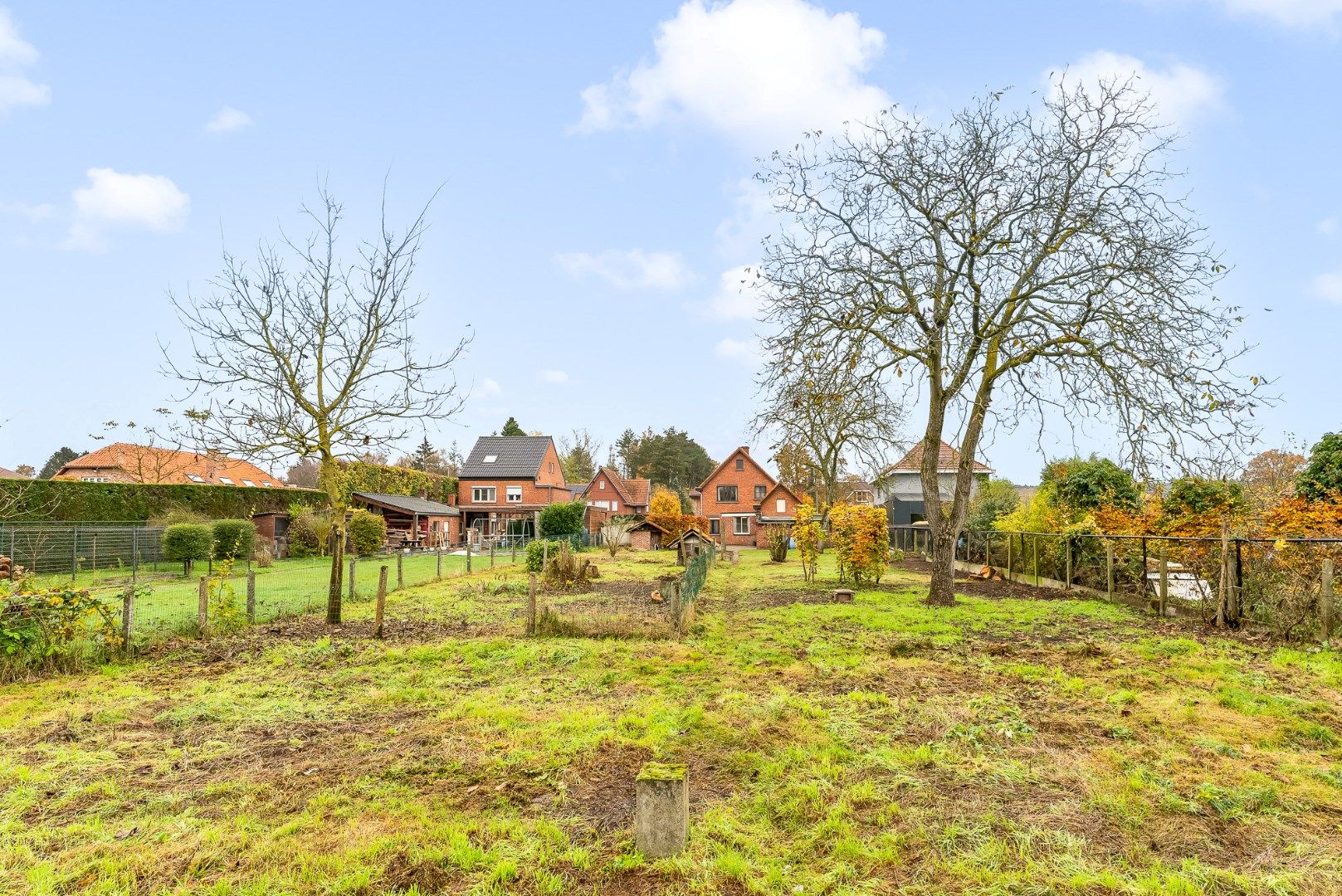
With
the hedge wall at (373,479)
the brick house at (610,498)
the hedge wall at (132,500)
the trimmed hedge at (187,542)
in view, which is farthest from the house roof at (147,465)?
the hedge wall at (373,479)

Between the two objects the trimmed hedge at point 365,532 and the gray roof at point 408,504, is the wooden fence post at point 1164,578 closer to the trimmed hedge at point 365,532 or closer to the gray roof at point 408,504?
the trimmed hedge at point 365,532

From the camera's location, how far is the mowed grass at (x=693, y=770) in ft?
13.1

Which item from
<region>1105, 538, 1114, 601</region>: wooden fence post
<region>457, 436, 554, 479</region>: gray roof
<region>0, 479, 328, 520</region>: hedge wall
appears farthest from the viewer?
<region>457, 436, 554, 479</region>: gray roof

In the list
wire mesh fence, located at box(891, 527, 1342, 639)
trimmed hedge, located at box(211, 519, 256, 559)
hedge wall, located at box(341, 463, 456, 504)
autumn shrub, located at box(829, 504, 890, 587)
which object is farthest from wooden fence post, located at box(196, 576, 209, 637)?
wire mesh fence, located at box(891, 527, 1342, 639)

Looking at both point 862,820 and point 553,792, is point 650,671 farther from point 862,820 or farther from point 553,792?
point 862,820

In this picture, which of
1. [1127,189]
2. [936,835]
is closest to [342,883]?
[936,835]

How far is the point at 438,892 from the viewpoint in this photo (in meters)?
3.82

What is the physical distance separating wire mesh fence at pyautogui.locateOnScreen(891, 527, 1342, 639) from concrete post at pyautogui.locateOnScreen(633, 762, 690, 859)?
10044 mm

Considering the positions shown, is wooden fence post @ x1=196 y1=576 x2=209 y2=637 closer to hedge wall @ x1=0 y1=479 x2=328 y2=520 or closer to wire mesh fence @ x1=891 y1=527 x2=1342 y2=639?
wire mesh fence @ x1=891 y1=527 x2=1342 y2=639

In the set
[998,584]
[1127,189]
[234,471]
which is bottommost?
Answer: [998,584]

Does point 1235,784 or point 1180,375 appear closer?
point 1235,784

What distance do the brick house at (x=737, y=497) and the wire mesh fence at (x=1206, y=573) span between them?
29264 mm

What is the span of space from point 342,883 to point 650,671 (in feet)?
17.5

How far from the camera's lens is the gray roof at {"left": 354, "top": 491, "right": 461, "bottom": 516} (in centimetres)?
3909
